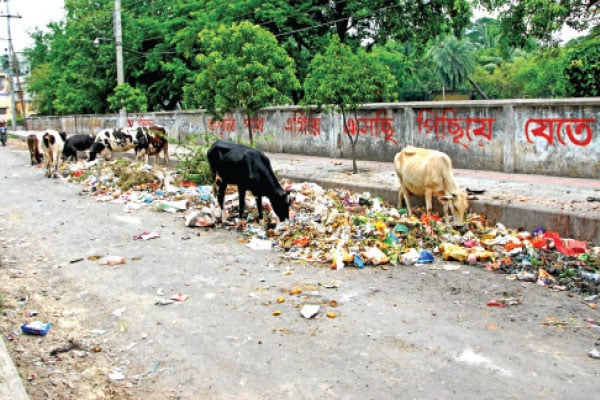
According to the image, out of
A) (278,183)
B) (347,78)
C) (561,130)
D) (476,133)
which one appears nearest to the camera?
(278,183)

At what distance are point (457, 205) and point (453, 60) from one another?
55.4 meters

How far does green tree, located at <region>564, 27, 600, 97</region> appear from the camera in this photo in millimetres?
13562

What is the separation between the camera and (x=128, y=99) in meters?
26.7

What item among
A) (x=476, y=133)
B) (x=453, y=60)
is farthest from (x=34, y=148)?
(x=453, y=60)

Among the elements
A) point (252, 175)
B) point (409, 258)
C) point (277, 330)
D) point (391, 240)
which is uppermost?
point (252, 175)

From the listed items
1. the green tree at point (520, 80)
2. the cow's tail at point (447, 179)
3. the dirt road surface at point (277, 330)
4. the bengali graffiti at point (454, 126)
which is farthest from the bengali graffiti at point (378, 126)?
Answer: the green tree at point (520, 80)

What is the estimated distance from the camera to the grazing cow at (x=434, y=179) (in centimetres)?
847

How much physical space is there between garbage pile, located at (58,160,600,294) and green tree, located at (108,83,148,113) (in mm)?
16155

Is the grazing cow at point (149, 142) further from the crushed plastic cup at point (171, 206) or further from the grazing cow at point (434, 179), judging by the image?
the grazing cow at point (434, 179)

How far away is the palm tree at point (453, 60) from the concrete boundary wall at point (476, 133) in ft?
147

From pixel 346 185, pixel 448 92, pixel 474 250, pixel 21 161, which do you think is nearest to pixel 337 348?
pixel 474 250

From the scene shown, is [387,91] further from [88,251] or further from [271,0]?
[271,0]

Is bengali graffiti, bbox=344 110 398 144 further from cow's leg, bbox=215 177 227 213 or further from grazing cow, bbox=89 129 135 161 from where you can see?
grazing cow, bbox=89 129 135 161

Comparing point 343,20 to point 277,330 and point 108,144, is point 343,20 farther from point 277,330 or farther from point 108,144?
point 277,330
